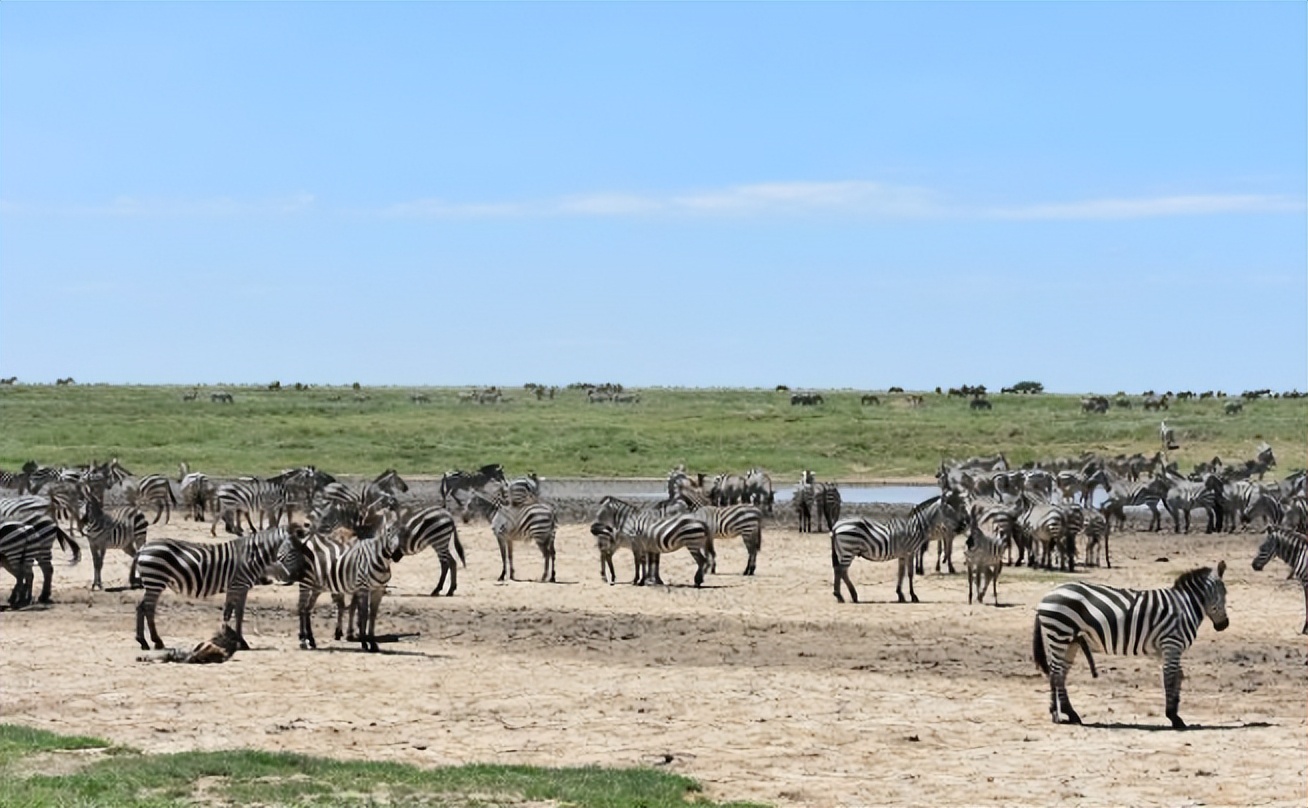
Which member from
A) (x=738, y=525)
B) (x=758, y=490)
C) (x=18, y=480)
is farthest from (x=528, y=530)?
(x=18, y=480)

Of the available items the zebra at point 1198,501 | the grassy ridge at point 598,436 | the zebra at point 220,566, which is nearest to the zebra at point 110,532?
the zebra at point 220,566

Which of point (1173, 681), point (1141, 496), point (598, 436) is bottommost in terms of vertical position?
point (1173, 681)

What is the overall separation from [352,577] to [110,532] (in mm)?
7492

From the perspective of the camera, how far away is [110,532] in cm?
2545

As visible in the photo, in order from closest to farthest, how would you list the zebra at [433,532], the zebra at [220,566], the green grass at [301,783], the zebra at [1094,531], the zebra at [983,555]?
1. the green grass at [301,783]
2. the zebra at [220,566]
3. the zebra at [983,555]
4. the zebra at [433,532]
5. the zebra at [1094,531]

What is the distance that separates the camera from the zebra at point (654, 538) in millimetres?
26781

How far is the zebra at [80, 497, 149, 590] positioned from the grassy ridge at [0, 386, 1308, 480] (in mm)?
27410

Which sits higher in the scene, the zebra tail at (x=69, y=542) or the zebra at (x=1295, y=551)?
the zebra at (x=1295, y=551)

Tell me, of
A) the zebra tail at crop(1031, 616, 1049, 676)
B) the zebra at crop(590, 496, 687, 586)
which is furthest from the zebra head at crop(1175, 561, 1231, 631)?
the zebra at crop(590, 496, 687, 586)

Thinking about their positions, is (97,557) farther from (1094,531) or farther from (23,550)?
(1094,531)

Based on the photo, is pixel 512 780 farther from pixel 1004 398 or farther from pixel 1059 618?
pixel 1004 398

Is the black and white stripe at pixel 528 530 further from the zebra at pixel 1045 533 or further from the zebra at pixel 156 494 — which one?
the zebra at pixel 156 494

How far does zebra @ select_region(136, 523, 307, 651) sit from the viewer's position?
62.6 feet

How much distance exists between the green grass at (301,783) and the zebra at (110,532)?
12416 mm
